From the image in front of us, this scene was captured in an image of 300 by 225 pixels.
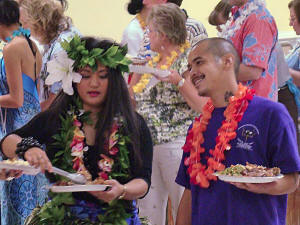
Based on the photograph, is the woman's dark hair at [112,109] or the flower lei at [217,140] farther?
the woman's dark hair at [112,109]

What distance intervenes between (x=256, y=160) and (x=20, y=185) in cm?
189

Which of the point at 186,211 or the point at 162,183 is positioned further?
the point at 162,183

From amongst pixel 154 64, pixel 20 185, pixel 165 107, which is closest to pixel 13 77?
pixel 20 185

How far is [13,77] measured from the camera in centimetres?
386

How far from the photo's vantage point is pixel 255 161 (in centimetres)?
248

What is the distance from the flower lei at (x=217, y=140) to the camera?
253 cm

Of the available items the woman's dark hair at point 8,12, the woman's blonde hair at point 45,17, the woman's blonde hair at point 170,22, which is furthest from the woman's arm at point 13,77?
the woman's blonde hair at point 170,22

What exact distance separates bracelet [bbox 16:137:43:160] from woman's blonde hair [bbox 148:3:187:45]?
140cm

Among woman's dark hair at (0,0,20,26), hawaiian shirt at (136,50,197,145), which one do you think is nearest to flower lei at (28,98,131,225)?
hawaiian shirt at (136,50,197,145)

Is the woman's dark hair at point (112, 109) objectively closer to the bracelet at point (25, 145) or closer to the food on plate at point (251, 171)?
the bracelet at point (25, 145)

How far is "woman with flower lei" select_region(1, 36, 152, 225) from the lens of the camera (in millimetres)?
2566

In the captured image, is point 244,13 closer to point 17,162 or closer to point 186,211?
point 186,211

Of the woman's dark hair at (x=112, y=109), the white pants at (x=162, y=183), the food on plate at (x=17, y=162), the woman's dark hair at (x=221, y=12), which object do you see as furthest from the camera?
the woman's dark hair at (x=221, y=12)

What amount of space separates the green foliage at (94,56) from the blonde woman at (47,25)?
1398 millimetres
